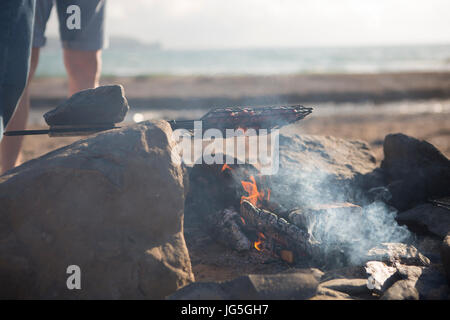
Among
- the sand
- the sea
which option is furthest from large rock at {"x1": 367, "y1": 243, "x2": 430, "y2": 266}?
the sea

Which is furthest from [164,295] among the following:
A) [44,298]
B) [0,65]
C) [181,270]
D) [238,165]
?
[0,65]

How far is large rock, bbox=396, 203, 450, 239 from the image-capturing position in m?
2.64

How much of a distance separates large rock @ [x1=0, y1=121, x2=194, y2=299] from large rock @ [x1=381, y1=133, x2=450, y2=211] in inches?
79.2

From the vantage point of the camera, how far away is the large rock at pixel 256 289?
1.80 m

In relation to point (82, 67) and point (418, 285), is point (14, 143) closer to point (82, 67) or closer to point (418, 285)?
point (82, 67)

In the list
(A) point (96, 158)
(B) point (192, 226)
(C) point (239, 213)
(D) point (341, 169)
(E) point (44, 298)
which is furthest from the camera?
(D) point (341, 169)

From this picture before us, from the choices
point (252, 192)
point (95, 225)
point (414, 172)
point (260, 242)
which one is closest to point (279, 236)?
point (260, 242)

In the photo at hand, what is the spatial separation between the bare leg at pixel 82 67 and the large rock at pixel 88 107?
1.04 metres

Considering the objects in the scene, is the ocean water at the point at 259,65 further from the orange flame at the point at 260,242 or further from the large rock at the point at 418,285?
the large rock at the point at 418,285

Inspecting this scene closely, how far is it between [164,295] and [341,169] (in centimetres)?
196

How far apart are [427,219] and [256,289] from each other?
66.1 inches

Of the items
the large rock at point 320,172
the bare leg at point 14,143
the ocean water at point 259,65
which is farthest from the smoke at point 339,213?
the ocean water at point 259,65

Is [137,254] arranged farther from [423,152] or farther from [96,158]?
[423,152]

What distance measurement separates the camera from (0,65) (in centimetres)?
201
